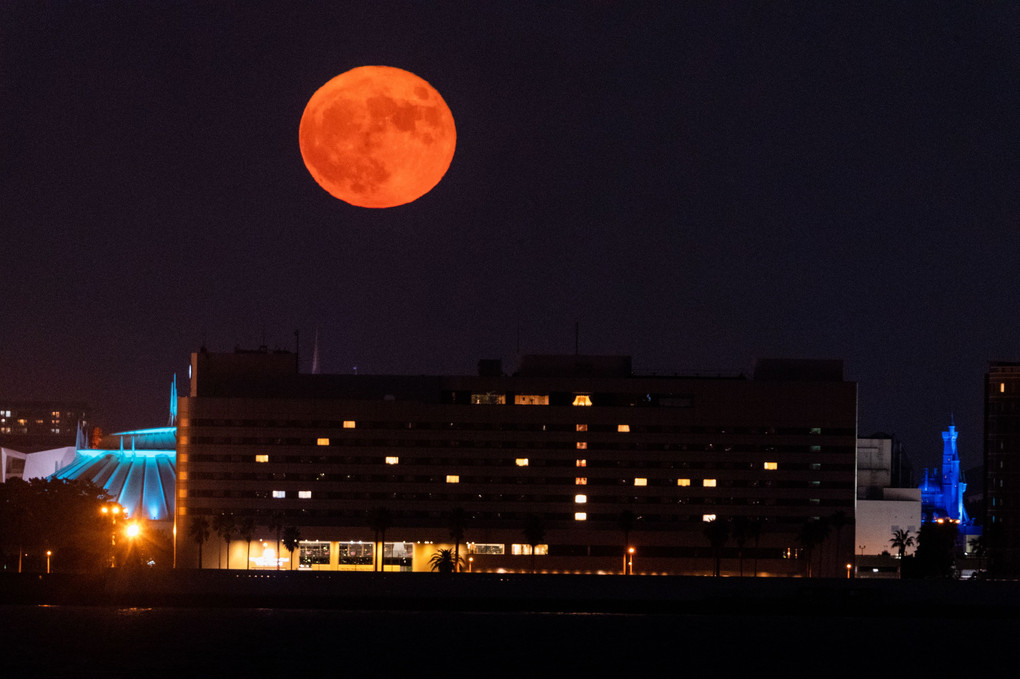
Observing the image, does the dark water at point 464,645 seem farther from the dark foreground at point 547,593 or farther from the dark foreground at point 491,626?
the dark foreground at point 547,593

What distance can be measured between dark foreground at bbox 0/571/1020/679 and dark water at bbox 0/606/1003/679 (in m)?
0.28

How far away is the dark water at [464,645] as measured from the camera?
117375mm

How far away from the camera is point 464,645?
5379 inches

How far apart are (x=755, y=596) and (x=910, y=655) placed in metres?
33.9

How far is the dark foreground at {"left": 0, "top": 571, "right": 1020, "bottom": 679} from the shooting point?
120625 mm

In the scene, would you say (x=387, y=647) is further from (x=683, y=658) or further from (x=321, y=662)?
(x=683, y=658)

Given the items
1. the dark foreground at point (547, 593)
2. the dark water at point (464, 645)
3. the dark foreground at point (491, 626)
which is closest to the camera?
the dark water at point (464, 645)

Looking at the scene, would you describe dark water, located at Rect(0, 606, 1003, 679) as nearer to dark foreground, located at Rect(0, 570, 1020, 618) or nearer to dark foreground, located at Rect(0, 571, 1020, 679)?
dark foreground, located at Rect(0, 571, 1020, 679)

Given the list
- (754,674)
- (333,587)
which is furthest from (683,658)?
(333,587)

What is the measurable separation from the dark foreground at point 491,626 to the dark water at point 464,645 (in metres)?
0.28

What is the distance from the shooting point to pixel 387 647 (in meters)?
134

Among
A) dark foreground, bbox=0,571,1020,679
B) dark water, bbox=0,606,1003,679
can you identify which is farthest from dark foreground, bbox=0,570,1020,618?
dark water, bbox=0,606,1003,679

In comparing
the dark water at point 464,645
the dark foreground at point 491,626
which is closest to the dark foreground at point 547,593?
the dark foreground at point 491,626

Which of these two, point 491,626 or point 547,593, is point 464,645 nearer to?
point 491,626
